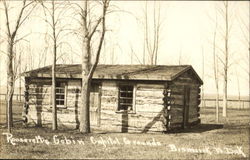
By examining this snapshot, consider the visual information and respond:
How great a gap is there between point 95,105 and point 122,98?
1637mm

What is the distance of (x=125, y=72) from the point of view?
19.0 metres

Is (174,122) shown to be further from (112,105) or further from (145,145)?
(145,145)

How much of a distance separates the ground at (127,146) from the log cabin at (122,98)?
52.1 inches

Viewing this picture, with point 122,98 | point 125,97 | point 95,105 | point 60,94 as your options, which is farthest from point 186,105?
point 60,94

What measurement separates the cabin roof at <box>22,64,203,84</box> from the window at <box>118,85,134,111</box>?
82cm

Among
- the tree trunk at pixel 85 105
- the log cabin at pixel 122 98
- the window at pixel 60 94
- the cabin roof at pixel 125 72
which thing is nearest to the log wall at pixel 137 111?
the log cabin at pixel 122 98

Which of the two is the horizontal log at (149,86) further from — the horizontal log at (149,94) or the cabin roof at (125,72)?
the cabin roof at (125,72)

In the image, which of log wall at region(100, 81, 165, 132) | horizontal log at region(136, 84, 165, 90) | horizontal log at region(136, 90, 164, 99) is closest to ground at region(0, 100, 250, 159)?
log wall at region(100, 81, 165, 132)

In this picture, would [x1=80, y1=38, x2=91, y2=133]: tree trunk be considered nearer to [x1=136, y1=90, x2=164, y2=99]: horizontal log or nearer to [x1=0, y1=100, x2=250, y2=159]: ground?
[x1=0, y1=100, x2=250, y2=159]: ground

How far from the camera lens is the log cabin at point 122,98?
58.8 feet

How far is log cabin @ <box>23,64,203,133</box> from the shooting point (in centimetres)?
1792

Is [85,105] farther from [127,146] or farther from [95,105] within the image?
[127,146]

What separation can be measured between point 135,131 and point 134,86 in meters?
2.33

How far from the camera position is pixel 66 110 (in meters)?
20.1
